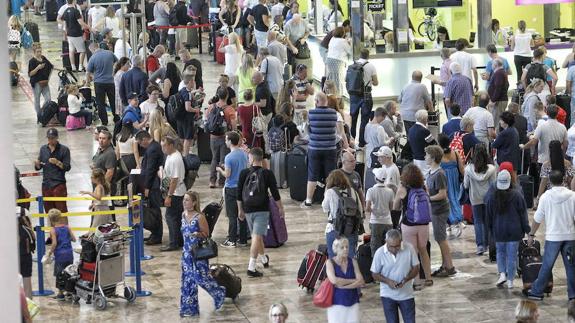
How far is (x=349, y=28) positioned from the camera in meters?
26.8

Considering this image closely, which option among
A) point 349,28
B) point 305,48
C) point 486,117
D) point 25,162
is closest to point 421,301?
point 486,117

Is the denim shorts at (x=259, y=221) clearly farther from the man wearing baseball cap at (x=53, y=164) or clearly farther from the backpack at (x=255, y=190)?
the man wearing baseball cap at (x=53, y=164)

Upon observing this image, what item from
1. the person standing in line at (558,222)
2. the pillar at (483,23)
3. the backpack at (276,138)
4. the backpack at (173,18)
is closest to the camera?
the person standing in line at (558,222)

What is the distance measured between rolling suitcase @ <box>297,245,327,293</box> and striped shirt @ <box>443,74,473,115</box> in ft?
25.7

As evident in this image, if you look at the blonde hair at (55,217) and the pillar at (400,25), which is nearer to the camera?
the blonde hair at (55,217)

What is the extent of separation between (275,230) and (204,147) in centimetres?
546

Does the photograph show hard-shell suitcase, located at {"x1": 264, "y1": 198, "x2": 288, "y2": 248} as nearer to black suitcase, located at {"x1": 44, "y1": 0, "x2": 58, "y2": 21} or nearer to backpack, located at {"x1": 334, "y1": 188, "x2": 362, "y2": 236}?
backpack, located at {"x1": 334, "y1": 188, "x2": 362, "y2": 236}

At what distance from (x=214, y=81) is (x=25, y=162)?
7.97 metres

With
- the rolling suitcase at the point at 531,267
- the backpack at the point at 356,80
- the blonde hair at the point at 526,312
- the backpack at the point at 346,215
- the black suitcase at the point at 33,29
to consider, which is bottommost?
the rolling suitcase at the point at 531,267

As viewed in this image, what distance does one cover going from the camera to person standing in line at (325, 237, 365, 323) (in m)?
11.4

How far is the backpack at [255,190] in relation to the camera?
47.9 feet

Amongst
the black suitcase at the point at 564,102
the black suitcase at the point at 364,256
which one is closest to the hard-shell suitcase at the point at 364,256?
the black suitcase at the point at 364,256

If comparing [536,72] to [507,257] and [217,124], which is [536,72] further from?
[507,257]

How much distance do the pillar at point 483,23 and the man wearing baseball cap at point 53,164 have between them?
12.8 meters
